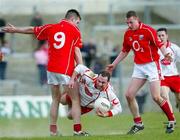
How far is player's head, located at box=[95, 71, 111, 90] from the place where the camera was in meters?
16.7

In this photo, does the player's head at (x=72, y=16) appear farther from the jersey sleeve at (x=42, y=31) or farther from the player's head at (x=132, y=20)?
the player's head at (x=132, y=20)

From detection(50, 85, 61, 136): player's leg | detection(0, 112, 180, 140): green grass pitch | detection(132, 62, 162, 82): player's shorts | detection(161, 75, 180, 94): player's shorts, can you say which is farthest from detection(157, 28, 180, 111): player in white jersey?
detection(50, 85, 61, 136): player's leg

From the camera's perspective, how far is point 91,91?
17094 mm

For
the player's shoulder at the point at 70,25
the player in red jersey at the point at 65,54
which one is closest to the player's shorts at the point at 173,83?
the player in red jersey at the point at 65,54

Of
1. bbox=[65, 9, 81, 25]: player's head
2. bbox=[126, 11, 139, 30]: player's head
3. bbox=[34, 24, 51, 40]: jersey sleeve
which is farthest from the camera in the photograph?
bbox=[126, 11, 139, 30]: player's head

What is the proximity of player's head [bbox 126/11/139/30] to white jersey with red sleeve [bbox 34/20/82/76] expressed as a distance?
3.87ft

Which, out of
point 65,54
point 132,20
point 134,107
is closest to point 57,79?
point 65,54

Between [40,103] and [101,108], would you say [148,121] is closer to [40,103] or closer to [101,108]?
[101,108]

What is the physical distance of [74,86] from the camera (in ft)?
55.8

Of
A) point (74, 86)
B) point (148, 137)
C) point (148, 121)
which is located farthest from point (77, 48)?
point (148, 121)

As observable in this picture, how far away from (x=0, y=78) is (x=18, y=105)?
184 cm

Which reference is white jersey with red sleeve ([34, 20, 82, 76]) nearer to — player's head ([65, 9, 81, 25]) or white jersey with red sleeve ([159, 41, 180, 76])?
player's head ([65, 9, 81, 25])

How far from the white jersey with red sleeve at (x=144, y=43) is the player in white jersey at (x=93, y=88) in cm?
122

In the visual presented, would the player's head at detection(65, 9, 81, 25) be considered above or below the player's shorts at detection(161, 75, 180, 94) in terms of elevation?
above
